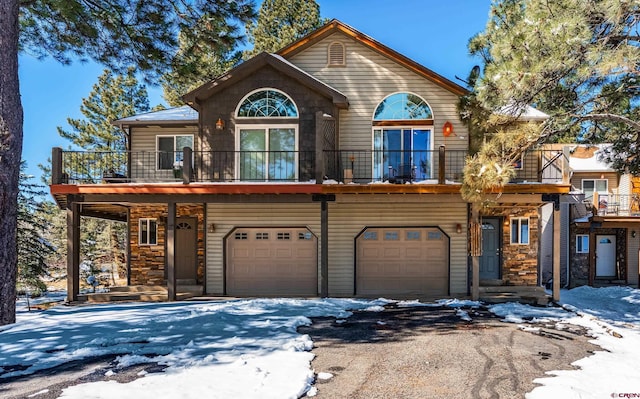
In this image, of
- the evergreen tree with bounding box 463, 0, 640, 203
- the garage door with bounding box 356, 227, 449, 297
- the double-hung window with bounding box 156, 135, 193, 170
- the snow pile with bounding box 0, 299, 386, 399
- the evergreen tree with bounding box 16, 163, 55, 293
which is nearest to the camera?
the snow pile with bounding box 0, 299, 386, 399

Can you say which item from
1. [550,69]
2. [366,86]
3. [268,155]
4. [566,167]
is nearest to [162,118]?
[268,155]

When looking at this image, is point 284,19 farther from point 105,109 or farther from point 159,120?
point 159,120

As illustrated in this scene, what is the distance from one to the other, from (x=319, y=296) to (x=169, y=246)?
4.22m

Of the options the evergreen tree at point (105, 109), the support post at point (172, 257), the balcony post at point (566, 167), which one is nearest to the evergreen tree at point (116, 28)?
the support post at point (172, 257)

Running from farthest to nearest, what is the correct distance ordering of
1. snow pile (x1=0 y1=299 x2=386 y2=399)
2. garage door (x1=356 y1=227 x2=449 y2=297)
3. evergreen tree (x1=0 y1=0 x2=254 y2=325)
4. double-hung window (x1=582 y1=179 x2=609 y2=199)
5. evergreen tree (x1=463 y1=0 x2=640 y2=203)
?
double-hung window (x1=582 y1=179 x2=609 y2=199)
garage door (x1=356 y1=227 x2=449 y2=297)
evergreen tree (x1=0 y1=0 x2=254 y2=325)
evergreen tree (x1=463 y1=0 x2=640 y2=203)
snow pile (x1=0 y1=299 x2=386 y2=399)

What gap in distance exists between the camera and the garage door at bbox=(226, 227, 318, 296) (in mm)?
13031

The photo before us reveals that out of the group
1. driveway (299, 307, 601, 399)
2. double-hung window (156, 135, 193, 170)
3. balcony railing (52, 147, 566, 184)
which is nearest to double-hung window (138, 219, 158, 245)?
balcony railing (52, 147, 566, 184)

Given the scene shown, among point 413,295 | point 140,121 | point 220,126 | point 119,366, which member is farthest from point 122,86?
point 119,366

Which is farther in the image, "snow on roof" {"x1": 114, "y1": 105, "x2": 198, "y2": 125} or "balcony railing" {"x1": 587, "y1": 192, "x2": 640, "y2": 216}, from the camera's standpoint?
"balcony railing" {"x1": 587, "y1": 192, "x2": 640, "y2": 216}

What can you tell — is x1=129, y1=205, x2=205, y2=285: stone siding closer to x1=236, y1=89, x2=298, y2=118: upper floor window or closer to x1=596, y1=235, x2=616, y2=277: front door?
x1=236, y1=89, x2=298, y2=118: upper floor window

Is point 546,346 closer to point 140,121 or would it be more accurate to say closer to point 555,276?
point 555,276

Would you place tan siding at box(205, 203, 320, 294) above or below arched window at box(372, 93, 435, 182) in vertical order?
below

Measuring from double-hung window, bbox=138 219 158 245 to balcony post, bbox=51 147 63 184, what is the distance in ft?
10.3

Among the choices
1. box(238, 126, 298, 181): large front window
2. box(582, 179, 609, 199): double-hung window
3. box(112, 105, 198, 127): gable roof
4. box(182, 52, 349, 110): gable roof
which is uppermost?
box(182, 52, 349, 110): gable roof
